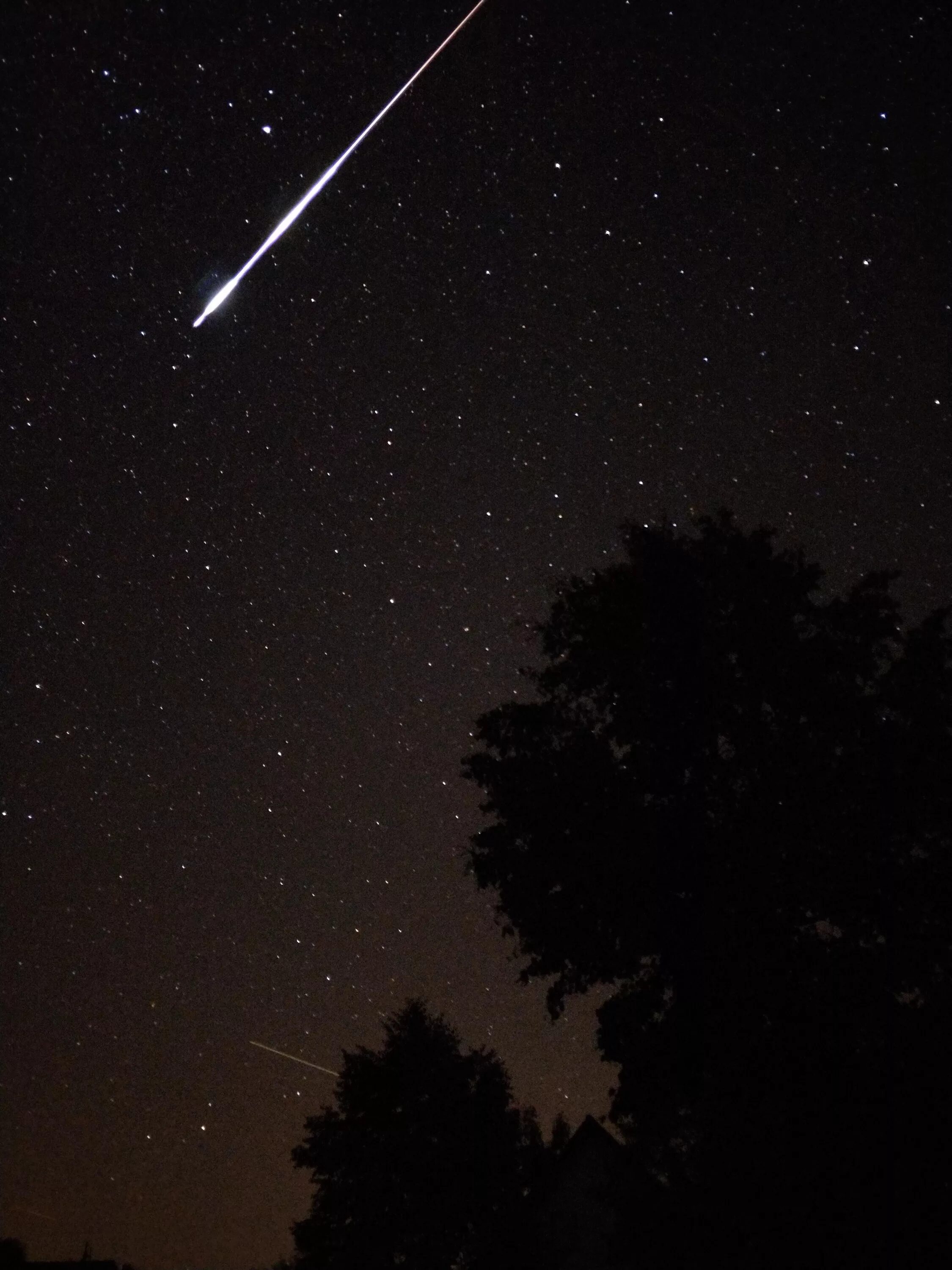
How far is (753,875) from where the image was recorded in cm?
1352

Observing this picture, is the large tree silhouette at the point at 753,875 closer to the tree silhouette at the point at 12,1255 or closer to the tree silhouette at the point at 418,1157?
the tree silhouette at the point at 418,1157

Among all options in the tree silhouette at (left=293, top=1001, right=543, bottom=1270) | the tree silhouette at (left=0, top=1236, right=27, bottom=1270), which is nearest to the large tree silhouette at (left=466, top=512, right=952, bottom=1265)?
the tree silhouette at (left=293, top=1001, right=543, bottom=1270)

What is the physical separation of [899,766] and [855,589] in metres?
2.26

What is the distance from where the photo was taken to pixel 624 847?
555 inches

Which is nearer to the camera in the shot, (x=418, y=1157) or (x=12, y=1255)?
(x=418, y=1157)

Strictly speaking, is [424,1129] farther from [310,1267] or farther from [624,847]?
[624,847]

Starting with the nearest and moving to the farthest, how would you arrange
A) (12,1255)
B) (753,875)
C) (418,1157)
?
1. (753,875)
2. (418,1157)
3. (12,1255)

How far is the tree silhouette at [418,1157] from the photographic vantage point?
92.7 feet

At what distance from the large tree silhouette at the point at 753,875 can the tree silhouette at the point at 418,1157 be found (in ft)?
50.4

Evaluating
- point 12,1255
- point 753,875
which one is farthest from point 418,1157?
point 12,1255

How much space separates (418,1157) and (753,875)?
1874cm

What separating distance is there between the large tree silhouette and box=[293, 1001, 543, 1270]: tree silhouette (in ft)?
50.4

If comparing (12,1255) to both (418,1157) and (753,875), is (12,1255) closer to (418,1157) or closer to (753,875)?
(418,1157)

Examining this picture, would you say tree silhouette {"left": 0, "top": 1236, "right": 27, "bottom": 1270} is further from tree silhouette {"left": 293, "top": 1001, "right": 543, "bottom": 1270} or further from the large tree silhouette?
the large tree silhouette
